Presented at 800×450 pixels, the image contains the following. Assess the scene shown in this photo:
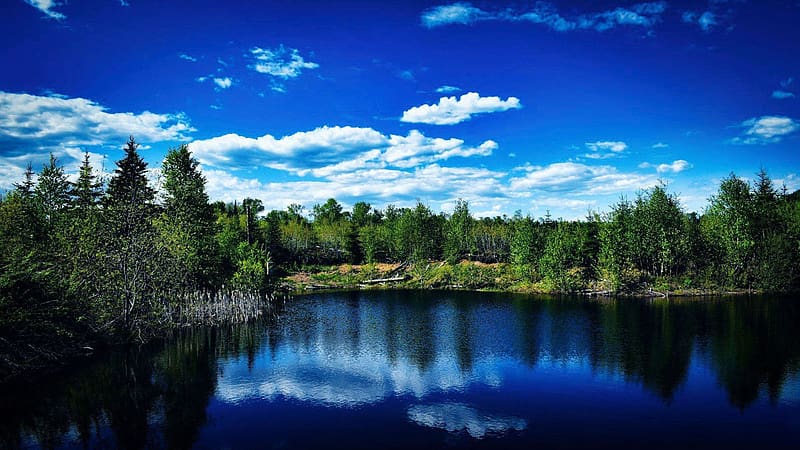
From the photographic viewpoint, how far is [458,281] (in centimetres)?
6166

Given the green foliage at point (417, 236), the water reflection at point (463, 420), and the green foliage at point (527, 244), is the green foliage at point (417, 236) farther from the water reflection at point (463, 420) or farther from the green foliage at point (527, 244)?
the water reflection at point (463, 420)

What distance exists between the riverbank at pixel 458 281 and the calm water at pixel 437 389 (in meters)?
15.6

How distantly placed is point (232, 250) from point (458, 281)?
28893 mm

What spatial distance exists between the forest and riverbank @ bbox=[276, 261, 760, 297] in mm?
409

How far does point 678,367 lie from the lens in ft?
77.0

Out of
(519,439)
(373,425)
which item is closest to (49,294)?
(373,425)

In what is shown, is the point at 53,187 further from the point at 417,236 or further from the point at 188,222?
the point at 417,236

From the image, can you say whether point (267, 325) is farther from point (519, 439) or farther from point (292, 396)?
point (519, 439)

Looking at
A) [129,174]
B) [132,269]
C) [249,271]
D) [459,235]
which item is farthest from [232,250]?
[459,235]

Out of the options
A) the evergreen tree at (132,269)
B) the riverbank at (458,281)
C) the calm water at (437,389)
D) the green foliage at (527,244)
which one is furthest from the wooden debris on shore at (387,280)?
the evergreen tree at (132,269)

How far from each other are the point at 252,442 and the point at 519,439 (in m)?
9.23

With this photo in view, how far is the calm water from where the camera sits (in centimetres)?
1639

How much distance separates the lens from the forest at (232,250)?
25.8m

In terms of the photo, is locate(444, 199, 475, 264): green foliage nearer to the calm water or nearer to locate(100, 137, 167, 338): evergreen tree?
the calm water
